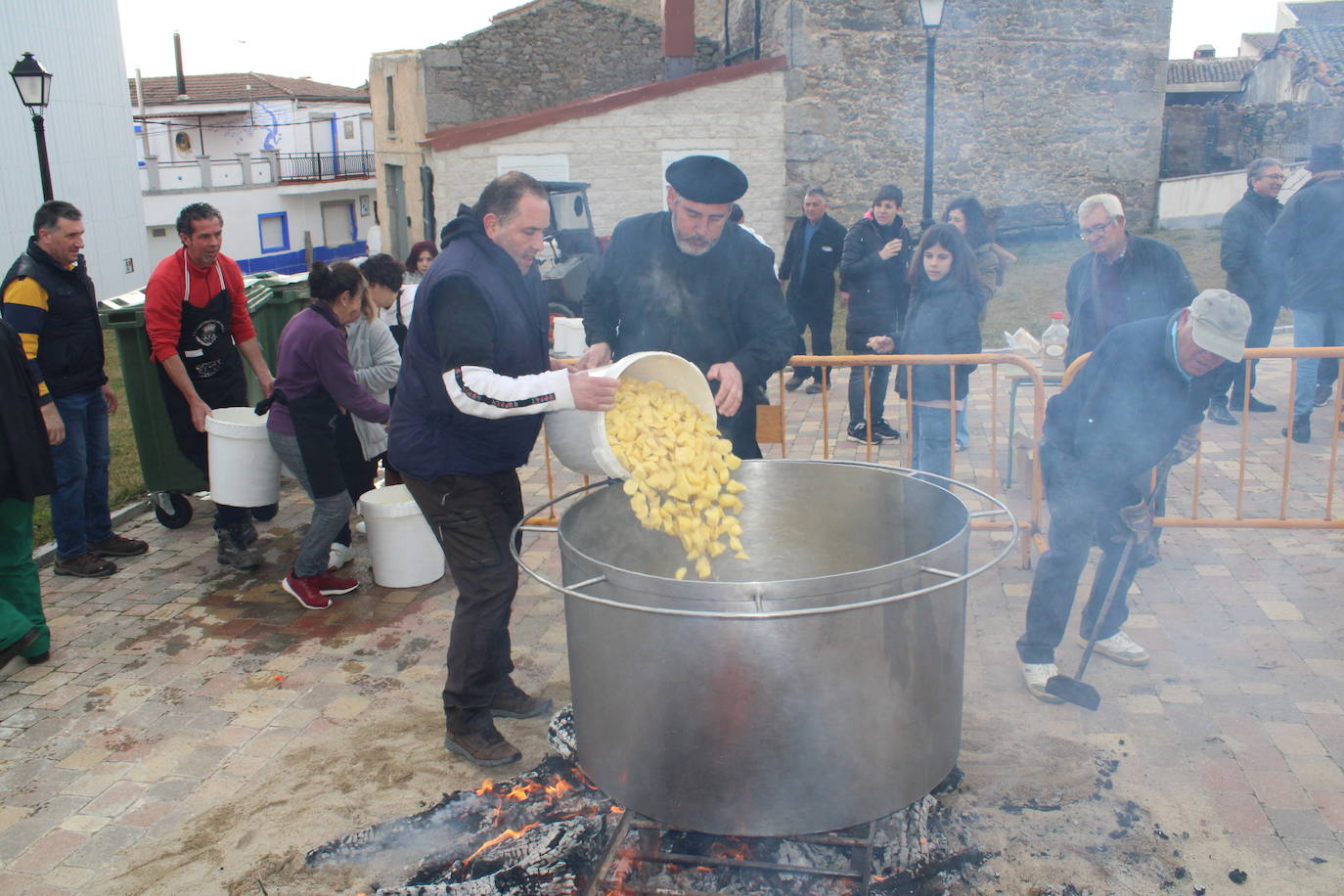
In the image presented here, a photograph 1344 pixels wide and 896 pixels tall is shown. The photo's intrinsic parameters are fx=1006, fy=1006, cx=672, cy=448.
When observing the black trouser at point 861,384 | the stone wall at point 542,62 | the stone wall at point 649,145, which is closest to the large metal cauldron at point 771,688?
the black trouser at point 861,384

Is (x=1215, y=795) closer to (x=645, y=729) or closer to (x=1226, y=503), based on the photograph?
(x=645, y=729)

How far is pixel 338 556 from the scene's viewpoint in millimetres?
5918

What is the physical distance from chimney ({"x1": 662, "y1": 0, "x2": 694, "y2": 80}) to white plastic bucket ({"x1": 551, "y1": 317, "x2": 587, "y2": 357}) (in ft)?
39.1

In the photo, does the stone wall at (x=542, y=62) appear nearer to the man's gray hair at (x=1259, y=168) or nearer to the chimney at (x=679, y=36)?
the chimney at (x=679, y=36)

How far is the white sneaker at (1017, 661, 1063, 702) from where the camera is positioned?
4102mm

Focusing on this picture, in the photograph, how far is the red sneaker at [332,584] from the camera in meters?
5.45

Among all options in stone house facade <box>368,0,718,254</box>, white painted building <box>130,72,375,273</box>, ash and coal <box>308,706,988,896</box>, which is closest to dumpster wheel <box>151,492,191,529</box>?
ash and coal <box>308,706,988,896</box>

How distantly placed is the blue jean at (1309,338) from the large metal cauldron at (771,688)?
5.42m

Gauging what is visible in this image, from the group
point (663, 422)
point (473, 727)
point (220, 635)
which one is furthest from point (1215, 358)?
point (220, 635)

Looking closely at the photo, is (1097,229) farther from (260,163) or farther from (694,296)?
(260,163)

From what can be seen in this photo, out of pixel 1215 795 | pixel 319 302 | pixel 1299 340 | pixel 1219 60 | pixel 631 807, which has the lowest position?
pixel 1215 795

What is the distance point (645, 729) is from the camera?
9.26 ft

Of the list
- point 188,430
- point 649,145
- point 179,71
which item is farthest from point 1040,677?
point 179,71

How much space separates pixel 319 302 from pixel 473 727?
97.4 inches
